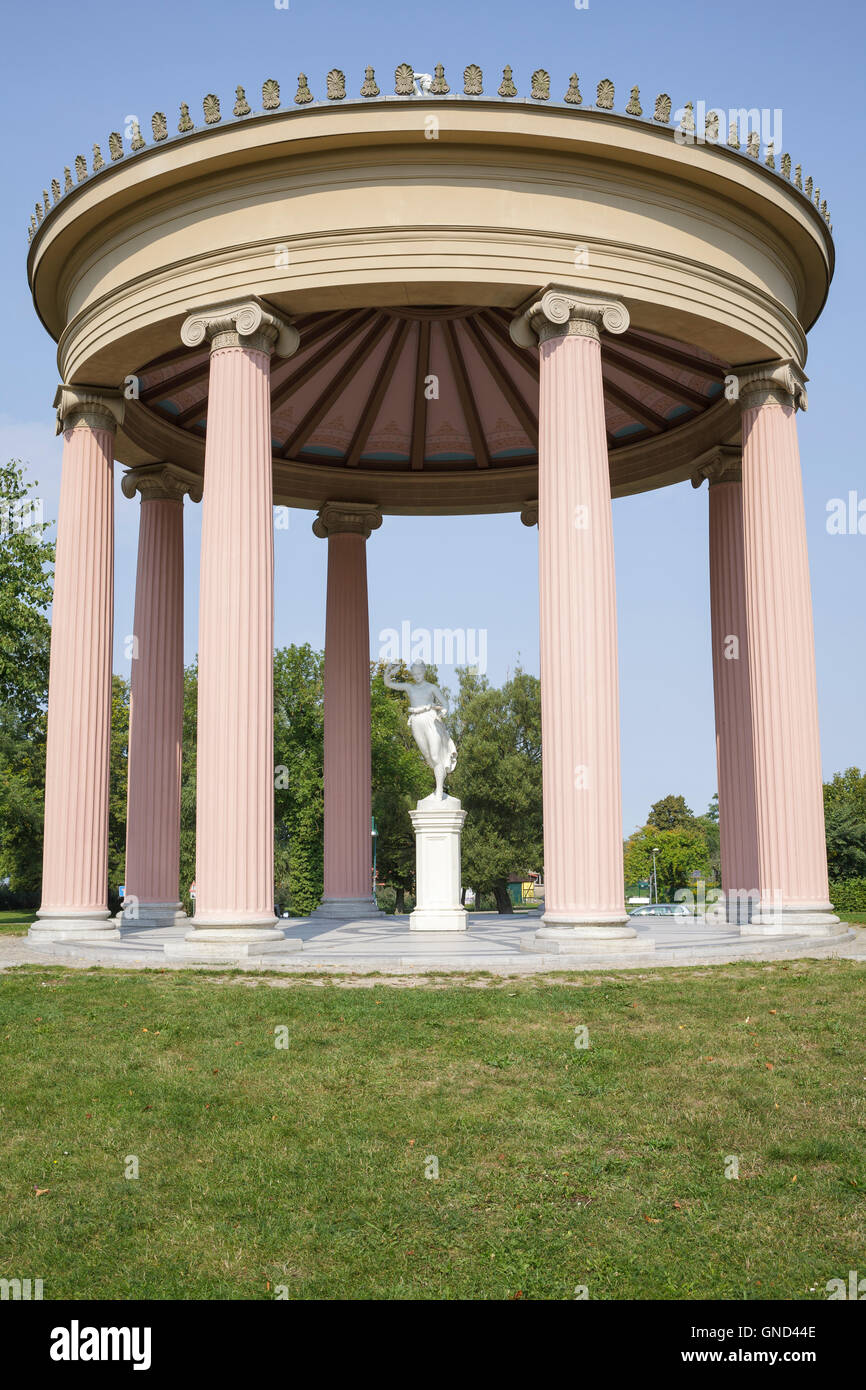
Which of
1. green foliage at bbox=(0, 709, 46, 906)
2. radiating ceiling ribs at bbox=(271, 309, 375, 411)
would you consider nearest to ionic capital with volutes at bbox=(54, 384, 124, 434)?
radiating ceiling ribs at bbox=(271, 309, 375, 411)

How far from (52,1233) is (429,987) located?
12.0m

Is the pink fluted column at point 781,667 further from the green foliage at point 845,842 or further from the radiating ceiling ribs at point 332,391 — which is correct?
the green foliage at point 845,842

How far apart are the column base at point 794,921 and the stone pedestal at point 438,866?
1021 centimetres

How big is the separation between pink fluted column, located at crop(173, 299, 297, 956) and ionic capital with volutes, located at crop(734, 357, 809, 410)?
1415 cm

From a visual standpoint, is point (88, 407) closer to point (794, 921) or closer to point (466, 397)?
point (466, 397)

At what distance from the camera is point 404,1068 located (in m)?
17.5

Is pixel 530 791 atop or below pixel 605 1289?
atop

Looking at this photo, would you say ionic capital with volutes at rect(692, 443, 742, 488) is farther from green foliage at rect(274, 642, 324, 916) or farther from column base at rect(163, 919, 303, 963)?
green foliage at rect(274, 642, 324, 916)

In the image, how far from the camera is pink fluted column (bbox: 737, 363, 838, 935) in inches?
1326

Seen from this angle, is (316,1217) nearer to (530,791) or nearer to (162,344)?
(162,344)

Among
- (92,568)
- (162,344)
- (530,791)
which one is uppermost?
(162,344)

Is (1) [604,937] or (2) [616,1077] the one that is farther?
(1) [604,937]

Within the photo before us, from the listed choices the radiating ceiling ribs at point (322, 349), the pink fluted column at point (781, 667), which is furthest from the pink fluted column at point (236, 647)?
the pink fluted column at point (781, 667)

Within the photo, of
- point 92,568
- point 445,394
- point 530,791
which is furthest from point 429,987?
point 530,791
